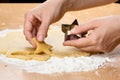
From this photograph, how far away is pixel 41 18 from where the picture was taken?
1081 millimetres

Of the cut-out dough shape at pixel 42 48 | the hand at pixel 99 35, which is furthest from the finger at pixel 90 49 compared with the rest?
the cut-out dough shape at pixel 42 48

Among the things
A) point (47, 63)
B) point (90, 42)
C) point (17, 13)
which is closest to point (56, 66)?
point (47, 63)

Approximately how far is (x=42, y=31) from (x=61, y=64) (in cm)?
15

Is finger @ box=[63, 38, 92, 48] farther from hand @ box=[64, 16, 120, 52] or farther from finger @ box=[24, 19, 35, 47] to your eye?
finger @ box=[24, 19, 35, 47]

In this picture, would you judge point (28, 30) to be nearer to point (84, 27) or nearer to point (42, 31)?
point (42, 31)

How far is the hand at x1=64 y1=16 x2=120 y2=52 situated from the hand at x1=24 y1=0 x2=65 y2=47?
11 centimetres

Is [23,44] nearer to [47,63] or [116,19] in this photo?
[47,63]

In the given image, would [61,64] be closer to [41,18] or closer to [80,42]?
[80,42]

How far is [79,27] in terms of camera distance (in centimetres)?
101

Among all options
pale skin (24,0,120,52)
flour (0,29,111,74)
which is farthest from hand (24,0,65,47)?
flour (0,29,111,74)

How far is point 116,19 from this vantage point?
1.01m

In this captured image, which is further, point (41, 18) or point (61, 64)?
point (41, 18)

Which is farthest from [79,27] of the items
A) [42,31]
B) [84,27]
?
[42,31]

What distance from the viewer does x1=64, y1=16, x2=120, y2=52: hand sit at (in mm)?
994
